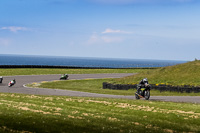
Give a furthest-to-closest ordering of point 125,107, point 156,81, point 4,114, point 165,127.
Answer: point 156,81, point 125,107, point 4,114, point 165,127

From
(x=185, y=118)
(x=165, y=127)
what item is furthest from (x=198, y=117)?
(x=165, y=127)

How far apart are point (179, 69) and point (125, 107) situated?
21.0 metres

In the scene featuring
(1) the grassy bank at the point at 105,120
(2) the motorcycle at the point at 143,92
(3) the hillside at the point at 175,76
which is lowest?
(1) the grassy bank at the point at 105,120

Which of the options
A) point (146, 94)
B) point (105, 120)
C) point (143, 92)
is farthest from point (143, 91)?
point (105, 120)

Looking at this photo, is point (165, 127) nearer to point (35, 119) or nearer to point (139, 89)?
point (35, 119)

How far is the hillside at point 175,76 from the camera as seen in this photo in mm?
31359

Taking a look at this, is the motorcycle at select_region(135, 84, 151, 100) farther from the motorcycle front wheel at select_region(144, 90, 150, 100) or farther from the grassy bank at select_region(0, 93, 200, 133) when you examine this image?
the grassy bank at select_region(0, 93, 200, 133)

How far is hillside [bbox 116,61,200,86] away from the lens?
103 ft

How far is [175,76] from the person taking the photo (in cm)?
3362

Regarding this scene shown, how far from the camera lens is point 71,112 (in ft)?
45.9

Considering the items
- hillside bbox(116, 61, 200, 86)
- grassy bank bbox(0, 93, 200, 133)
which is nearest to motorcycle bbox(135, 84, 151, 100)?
grassy bank bbox(0, 93, 200, 133)

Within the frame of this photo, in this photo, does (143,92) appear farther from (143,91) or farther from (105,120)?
(105,120)

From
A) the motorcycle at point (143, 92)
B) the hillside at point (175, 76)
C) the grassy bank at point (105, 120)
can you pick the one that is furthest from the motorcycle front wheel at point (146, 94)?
the hillside at point (175, 76)

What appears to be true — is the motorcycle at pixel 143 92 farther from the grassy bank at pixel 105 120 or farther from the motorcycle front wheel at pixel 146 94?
the grassy bank at pixel 105 120
